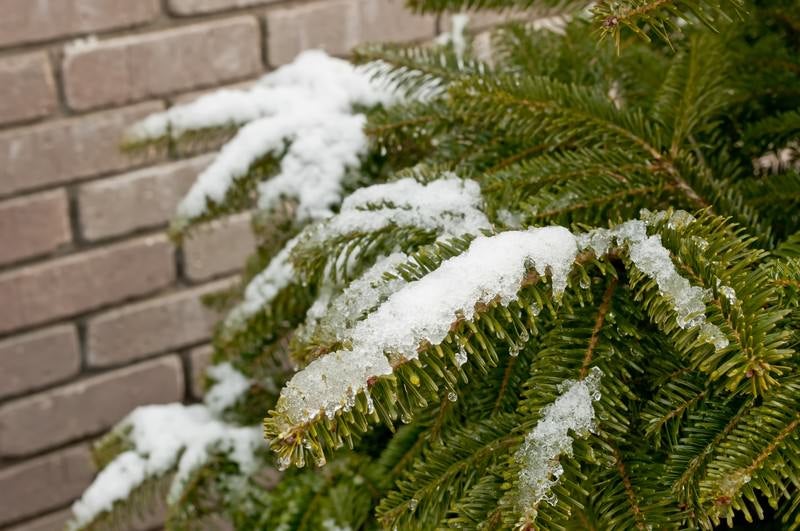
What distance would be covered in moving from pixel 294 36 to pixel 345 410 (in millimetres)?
993

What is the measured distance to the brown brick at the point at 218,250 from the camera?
123cm

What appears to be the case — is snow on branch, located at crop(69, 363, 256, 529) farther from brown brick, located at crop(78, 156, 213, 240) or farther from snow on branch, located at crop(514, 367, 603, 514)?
brown brick, located at crop(78, 156, 213, 240)

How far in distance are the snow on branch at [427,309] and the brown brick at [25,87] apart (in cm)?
87

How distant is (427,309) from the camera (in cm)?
33

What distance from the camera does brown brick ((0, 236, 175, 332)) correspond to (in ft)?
3.64

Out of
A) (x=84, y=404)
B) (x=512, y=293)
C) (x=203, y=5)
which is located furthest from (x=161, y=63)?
(x=512, y=293)

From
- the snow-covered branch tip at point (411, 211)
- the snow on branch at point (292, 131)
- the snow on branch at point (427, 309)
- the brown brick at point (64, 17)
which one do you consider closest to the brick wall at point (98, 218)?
the brown brick at point (64, 17)

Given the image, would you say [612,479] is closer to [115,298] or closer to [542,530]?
[542,530]

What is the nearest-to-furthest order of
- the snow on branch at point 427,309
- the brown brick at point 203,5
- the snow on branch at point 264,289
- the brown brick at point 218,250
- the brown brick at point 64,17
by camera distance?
the snow on branch at point 427,309
the snow on branch at point 264,289
the brown brick at point 64,17
the brown brick at point 203,5
the brown brick at point 218,250

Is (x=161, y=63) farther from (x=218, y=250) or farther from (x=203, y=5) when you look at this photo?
(x=218, y=250)

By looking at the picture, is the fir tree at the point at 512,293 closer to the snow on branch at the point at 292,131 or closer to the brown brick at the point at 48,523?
the snow on branch at the point at 292,131

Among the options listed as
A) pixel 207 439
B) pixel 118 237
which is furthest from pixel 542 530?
pixel 118 237

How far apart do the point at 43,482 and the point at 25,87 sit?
550mm

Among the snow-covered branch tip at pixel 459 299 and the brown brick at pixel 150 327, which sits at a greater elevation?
the snow-covered branch tip at pixel 459 299
